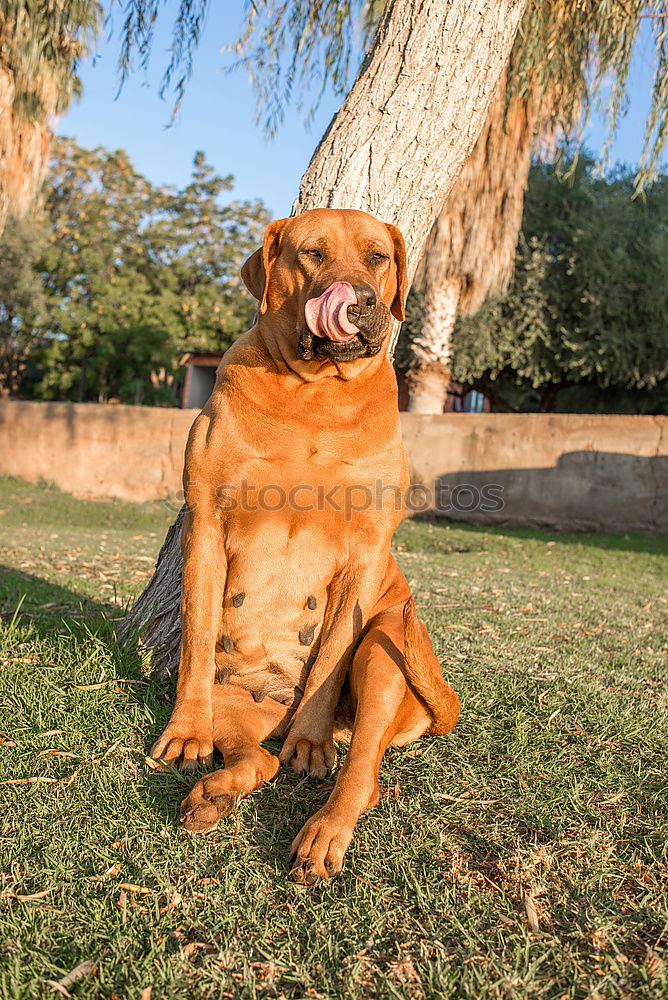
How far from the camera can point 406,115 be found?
11.1 ft

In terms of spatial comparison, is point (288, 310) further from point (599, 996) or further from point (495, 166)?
point (495, 166)

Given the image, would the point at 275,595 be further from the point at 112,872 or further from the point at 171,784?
the point at 112,872

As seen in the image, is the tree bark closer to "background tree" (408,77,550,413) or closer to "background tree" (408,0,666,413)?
"background tree" (408,0,666,413)

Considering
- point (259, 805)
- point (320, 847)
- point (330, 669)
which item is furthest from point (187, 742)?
point (320, 847)

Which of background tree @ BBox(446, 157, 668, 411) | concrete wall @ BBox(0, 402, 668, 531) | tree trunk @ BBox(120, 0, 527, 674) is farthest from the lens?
background tree @ BBox(446, 157, 668, 411)

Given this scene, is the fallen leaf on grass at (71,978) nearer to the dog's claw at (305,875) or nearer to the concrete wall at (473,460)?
the dog's claw at (305,875)

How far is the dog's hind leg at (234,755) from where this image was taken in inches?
83.2

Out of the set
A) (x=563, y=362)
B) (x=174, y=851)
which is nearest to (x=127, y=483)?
(x=563, y=362)

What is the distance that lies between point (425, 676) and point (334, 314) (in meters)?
1.21

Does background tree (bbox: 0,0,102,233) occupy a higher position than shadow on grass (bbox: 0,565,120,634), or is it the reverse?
background tree (bbox: 0,0,102,233)

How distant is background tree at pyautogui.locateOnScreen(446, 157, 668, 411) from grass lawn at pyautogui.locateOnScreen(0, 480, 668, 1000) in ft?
46.3

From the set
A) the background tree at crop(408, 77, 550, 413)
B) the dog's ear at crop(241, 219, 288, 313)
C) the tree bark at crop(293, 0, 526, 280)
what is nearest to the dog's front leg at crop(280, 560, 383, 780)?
the dog's ear at crop(241, 219, 288, 313)

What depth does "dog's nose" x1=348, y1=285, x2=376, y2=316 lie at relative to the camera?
254cm

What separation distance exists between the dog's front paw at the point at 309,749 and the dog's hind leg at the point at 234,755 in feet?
0.24
